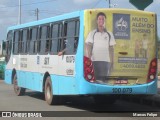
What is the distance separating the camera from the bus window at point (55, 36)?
15945 mm

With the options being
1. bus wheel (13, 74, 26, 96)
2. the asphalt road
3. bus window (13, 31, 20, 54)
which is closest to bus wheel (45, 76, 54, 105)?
the asphalt road

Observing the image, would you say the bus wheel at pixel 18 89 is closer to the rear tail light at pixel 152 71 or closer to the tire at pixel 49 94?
the tire at pixel 49 94

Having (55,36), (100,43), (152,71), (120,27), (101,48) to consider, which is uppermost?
(120,27)

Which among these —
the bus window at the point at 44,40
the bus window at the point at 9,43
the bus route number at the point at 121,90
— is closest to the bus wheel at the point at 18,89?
the bus window at the point at 9,43

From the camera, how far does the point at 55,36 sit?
53.5 ft

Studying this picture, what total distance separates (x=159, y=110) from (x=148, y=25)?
8.60 ft

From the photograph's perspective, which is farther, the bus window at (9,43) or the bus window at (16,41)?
the bus window at (9,43)

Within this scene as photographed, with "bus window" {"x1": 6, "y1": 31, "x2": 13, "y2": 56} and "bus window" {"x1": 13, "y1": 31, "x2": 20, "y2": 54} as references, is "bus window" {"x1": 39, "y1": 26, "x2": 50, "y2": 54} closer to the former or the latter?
"bus window" {"x1": 13, "y1": 31, "x2": 20, "y2": 54}

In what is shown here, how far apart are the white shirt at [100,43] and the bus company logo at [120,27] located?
20 centimetres

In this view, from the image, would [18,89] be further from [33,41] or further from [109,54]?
[109,54]

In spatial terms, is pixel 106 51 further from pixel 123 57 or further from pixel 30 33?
pixel 30 33

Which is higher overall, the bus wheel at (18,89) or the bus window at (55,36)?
the bus window at (55,36)

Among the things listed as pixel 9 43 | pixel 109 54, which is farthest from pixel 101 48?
pixel 9 43

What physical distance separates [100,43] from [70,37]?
4.43 ft
